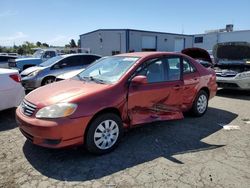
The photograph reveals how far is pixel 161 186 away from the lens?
306cm

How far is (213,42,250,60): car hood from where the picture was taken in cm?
888

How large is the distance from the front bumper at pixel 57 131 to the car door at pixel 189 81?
255cm

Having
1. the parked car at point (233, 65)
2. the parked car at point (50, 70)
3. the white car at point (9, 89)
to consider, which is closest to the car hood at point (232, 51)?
the parked car at point (233, 65)

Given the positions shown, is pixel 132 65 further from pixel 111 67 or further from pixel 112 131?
pixel 112 131

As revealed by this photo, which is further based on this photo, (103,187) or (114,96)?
(114,96)

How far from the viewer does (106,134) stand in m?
3.85

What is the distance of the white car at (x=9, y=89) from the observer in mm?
5477

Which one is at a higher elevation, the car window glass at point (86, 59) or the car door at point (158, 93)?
the car window glass at point (86, 59)

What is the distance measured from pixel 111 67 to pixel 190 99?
1.98 meters

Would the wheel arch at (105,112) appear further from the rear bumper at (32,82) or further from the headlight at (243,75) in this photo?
the rear bumper at (32,82)

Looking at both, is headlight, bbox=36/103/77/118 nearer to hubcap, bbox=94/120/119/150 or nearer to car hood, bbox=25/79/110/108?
car hood, bbox=25/79/110/108

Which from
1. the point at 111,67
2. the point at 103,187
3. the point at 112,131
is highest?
the point at 111,67

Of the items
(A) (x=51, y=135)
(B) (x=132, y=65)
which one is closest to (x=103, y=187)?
(A) (x=51, y=135)

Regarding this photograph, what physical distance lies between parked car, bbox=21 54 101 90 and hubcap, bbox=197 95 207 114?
5.55 meters
